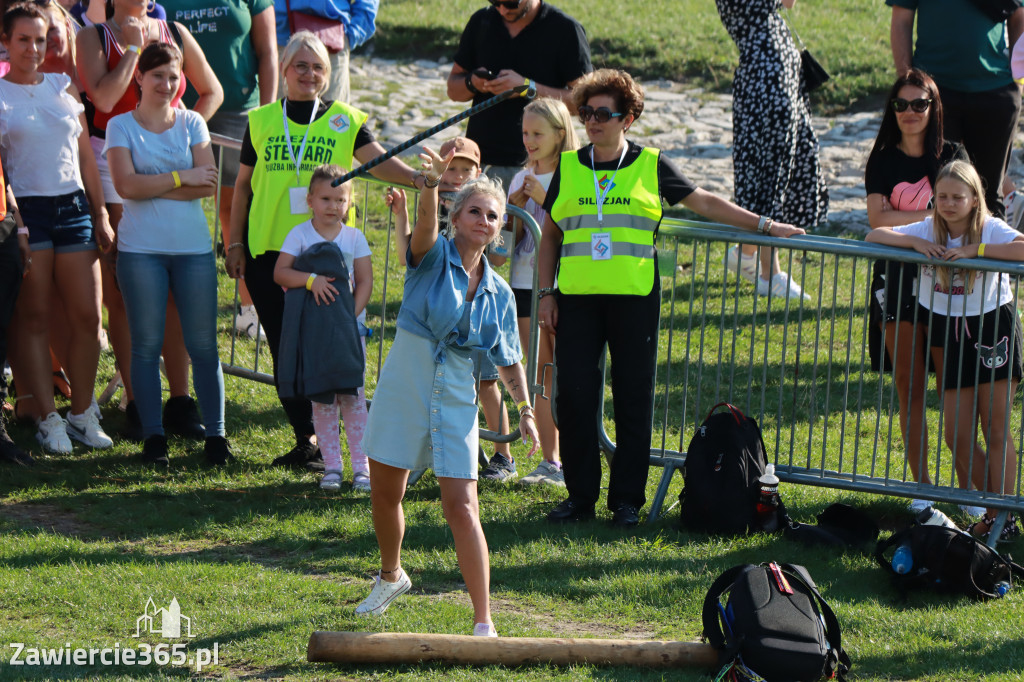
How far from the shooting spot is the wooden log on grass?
477cm

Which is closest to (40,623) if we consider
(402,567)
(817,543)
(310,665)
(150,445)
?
(310,665)

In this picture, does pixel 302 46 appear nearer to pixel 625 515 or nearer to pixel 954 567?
pixel 625 515

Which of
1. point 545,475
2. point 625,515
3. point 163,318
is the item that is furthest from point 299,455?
point 625,515

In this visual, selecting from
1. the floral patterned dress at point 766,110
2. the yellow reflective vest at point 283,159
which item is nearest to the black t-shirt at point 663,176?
the yellow reflective vest at point 283,159

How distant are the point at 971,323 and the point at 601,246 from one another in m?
1.82

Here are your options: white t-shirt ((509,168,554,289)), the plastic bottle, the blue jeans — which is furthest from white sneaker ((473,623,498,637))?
the blue jeans

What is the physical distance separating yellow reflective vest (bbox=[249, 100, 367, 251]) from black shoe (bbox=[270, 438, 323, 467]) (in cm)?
112

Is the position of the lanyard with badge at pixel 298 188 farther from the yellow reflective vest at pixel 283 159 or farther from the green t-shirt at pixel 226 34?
the green t-shirt at pixel 226 34

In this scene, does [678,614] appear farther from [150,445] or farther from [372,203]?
[372,203]

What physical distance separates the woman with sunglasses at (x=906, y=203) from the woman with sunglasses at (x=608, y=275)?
0.62 m

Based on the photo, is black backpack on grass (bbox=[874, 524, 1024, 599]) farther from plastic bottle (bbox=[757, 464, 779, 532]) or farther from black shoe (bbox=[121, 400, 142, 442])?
black shoe (bbox=[121, 400, 142, 442])

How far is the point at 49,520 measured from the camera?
6418 mm

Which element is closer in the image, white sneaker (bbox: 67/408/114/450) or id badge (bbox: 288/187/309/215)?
id badge (bbox: 288/187/309/215)

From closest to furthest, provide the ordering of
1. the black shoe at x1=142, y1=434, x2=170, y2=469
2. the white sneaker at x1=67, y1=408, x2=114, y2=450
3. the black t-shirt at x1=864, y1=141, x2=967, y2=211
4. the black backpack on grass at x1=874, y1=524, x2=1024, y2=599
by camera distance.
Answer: the black backpack on grass at x1=874, y1=524, x2=1024, y2=599, the black t-shirt at x1=864, y1=141, x2=967, y2=211, the black shoe at x1=142, y1=434, x2=170, y2=469, the white sneaker at x1=67, y1=408, x2=114, y2=450
